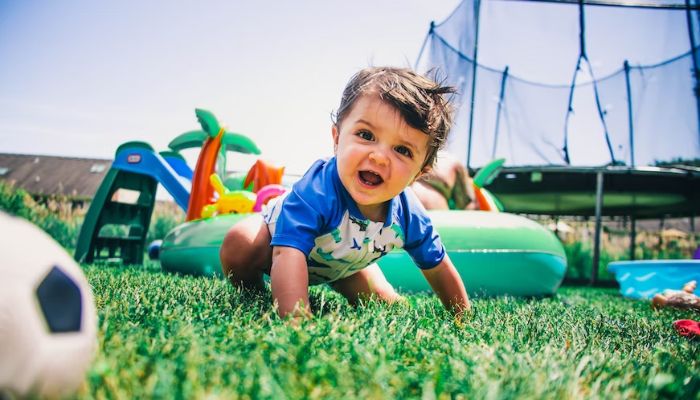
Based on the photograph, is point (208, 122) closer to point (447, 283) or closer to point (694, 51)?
point (447, 283)

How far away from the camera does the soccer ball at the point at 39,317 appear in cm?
60

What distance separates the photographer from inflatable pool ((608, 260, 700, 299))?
14.3 feet

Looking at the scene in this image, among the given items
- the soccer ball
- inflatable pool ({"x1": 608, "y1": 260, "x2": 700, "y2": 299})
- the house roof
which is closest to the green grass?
the soccer ball

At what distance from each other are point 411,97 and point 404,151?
7.4 inches

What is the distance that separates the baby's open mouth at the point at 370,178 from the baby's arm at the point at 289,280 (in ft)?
1.09

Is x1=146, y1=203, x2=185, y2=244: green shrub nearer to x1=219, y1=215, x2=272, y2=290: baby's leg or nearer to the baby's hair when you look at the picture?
x1=219, y1=215, x2=272, y2=290: baby's leg

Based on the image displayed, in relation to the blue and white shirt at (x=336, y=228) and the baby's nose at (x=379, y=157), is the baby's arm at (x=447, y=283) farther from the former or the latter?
the baby's nose at (x=379, y=157)

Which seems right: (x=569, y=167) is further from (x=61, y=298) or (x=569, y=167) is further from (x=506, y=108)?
(x=61, y=298)

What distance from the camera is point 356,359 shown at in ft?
3.13

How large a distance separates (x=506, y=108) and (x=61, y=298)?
9986 mm

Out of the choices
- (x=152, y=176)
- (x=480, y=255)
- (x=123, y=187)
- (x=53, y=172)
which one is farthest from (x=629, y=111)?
(x=53, y=172)

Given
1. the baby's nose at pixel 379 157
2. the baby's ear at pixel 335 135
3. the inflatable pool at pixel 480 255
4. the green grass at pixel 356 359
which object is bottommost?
the inflatable pool at pixel 480 255

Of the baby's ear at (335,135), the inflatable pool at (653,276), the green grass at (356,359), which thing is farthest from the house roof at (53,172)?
the green grass at (356,359)

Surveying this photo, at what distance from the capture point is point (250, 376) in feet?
2.53
